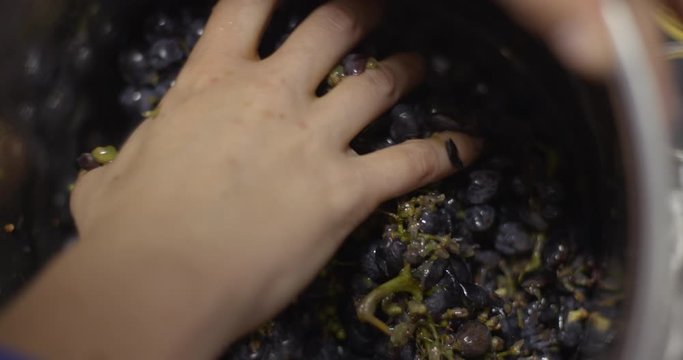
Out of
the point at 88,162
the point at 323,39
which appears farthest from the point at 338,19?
the point at 88,162

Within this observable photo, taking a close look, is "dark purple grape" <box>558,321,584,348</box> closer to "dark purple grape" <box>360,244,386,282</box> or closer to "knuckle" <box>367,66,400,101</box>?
"dark purple grape" <box>360,244,386,282</box>

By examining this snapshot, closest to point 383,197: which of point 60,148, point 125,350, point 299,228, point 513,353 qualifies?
point 299,228

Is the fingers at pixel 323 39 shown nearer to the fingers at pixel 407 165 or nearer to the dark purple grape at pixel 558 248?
the fingers at pixel 407 165

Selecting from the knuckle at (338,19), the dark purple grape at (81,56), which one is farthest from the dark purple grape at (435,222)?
the dark purple grape at (81,56)

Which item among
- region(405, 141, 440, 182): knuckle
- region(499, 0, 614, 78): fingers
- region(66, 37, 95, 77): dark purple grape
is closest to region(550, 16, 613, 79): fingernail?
region(499, 0, 614, 78): fingers

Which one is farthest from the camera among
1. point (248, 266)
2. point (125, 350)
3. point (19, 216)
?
point (19, 216)

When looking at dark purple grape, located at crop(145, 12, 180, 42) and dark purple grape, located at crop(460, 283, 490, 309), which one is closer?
dark purple grape, located at crop(460, 283, 490, 309)

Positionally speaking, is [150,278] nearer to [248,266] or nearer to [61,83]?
[248,266]
